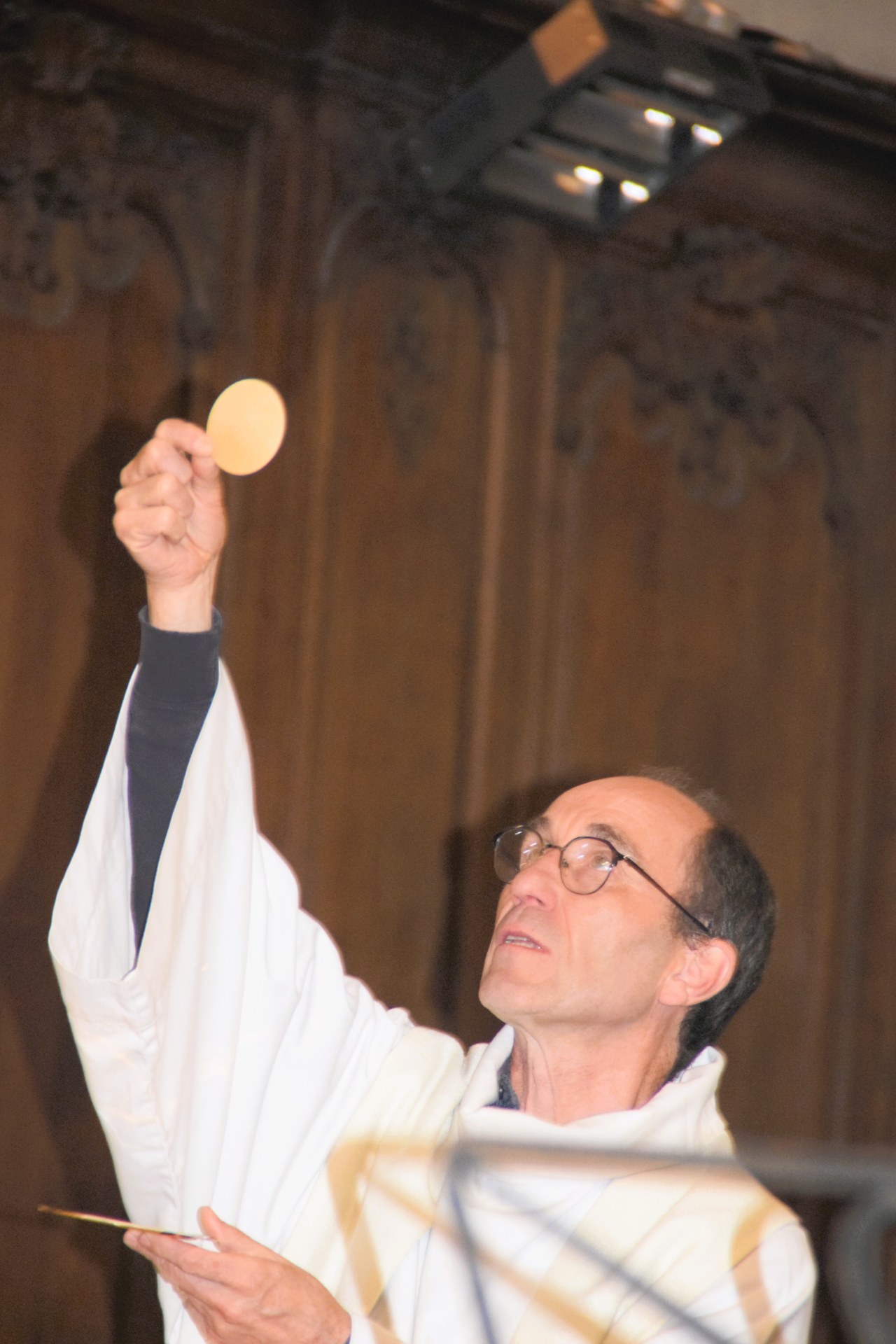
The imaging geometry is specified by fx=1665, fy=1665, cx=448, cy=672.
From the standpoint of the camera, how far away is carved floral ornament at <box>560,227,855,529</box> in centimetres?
397

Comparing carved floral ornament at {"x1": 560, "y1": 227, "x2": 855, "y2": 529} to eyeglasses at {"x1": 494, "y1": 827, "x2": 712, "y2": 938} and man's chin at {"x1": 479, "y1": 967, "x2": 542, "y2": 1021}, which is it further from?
man's chin at {"x1": 479, "y1": 967, "x2": 542, "y2": 1021}

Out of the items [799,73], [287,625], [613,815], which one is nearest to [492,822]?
[287,625]

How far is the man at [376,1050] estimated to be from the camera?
6.75 ft

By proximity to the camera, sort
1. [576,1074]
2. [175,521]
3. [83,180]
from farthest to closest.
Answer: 1. [83,180]
2. [576,1074]
3. [175,521]


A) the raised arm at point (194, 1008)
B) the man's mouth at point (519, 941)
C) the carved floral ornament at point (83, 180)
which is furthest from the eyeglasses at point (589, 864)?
the carved floral ornament at point (83, 180)

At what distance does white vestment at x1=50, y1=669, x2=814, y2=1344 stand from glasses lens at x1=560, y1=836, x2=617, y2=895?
0.96 feet

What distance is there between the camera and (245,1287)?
5.45 feet

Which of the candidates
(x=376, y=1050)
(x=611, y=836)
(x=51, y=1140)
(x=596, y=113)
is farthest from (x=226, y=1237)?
(x=596, y=113)

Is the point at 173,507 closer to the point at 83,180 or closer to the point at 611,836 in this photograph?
the point at 611,836

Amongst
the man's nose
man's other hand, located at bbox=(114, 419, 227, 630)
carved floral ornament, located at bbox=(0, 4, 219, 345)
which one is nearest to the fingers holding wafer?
man's other hand, located at bbox=(114, 419, 227, 630)

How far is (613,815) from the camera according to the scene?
239 centimetres

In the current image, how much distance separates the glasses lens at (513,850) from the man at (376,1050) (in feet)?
0.07

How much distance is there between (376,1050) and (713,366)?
2.33 meters

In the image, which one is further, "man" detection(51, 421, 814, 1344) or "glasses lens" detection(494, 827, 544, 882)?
"glasses lens" detection(494, 827, 544, 882)
